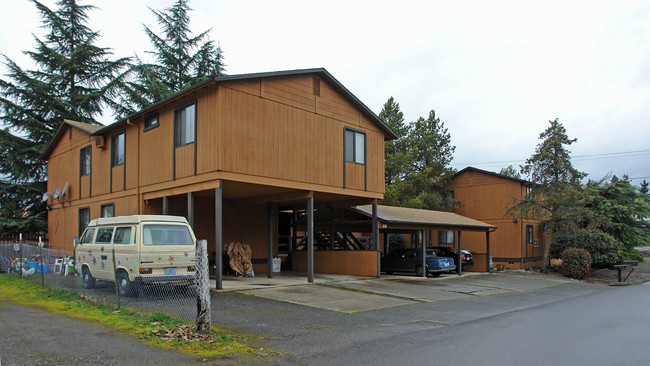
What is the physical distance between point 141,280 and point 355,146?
36.6 feet

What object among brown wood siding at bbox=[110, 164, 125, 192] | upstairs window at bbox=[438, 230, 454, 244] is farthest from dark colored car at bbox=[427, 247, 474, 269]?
brown wood siding at bbox=[110, 164, 125, 192]

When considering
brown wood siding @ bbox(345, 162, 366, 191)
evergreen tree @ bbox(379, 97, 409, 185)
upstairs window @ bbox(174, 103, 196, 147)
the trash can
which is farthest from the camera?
evergreen tree @ bbox(379, 97, 409, 185)

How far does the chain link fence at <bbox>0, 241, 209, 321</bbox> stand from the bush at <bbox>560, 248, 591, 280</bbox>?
888 inches

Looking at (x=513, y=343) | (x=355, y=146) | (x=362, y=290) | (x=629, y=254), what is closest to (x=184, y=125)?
(x=355, y=146)

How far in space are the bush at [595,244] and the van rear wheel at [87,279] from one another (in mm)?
27009

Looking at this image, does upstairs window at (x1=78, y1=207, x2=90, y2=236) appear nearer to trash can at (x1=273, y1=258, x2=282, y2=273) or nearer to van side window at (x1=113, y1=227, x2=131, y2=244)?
trash can at (x1=273, y1=258, x2=282, y2=273)

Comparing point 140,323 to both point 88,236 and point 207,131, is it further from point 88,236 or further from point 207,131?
point 207,131

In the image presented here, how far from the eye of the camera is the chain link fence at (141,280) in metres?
10.1

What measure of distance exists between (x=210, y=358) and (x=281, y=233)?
58.4ft

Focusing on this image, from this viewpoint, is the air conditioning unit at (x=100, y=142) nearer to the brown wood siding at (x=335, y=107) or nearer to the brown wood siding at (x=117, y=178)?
the brown wood siding at (x=117, y=178)

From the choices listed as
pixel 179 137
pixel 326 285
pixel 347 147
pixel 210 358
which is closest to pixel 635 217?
pixel 347 147

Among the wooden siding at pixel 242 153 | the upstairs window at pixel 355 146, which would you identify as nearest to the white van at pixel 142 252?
the wooden siding at pixel 242 153

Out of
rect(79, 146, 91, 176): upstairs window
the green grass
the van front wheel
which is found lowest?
the green grass

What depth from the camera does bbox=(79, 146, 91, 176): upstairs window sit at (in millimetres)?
23125
